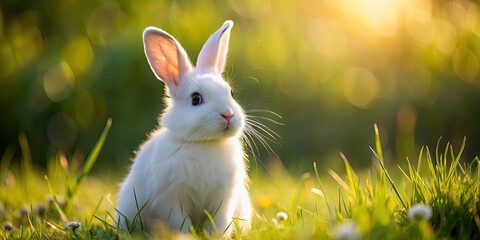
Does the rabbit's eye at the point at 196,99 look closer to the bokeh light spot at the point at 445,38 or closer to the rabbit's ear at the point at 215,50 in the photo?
the rabbit's ear at the point at 215,50

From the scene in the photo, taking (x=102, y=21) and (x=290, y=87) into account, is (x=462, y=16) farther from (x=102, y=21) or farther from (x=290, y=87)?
(x=102, y=21)

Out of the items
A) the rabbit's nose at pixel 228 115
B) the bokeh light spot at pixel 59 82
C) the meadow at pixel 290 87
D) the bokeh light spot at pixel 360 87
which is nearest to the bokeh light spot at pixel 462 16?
the meadow at pixel 290 87

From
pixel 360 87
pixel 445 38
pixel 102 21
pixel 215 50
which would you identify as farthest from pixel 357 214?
pixel 102 21

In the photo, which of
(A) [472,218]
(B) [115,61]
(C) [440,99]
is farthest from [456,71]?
(A) [472,218]

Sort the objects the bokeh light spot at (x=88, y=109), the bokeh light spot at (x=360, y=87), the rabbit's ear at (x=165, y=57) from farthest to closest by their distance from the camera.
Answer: the bokeh light spot at (x=360, y=87), the bokeh light spot at (x=88, y=109), the rabbit's ear at (x=165, y=57)

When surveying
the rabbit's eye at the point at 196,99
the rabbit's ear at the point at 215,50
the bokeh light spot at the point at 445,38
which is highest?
the rabbit's ear at the point at 215,50

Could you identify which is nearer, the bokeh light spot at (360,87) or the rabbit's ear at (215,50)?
the rabbit's ear at (215,50)
